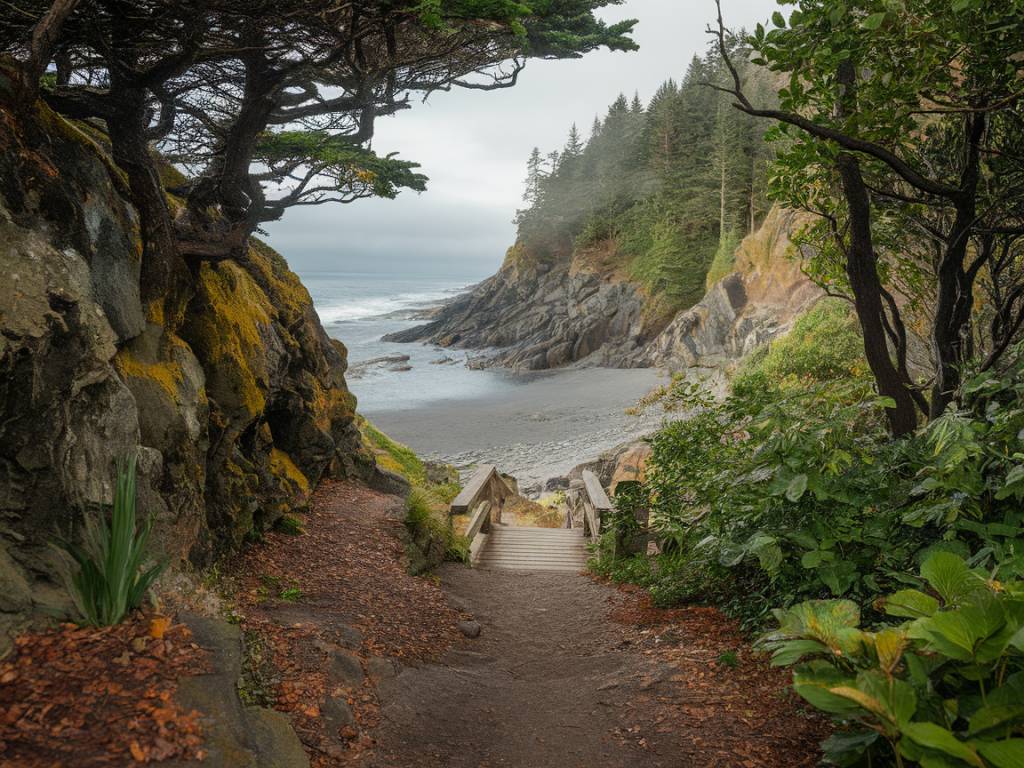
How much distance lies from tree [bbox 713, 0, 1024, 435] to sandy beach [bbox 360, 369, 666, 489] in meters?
15.0

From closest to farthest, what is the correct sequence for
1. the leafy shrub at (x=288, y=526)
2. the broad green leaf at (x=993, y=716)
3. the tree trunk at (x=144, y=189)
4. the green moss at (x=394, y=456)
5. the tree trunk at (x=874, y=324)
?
the broad green leaf at (x=993, y=716) < the tree trunk at (x=874, y=324) < the tree trunk at (x=144, y=189) < the leafy shrub at (x=288, y=526) < the green moss at (x=394, y=456)

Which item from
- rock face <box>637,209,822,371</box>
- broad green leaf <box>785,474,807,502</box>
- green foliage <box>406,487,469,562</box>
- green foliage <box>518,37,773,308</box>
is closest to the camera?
broad green leaf <box>785,474,807,502</box>

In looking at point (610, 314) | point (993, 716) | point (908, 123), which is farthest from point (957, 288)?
point (610, 314)

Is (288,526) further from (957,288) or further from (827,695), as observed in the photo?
(957,288)

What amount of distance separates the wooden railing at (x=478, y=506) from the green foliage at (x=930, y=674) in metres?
6.53

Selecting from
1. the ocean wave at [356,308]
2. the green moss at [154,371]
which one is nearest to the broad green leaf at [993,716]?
the green moss at [154,371]

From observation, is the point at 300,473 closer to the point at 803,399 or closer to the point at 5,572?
the point at 5,572

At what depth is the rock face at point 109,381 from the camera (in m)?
2.94

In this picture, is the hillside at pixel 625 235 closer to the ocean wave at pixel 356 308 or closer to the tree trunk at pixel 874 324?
the tree trunk at pixel 874 324

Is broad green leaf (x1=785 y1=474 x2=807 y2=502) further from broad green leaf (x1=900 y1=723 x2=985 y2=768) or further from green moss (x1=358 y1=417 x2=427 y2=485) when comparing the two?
green moss (x1=358 y1=417 x2=427 y2=485)

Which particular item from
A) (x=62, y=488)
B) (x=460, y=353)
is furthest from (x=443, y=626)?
(x=460, y=353)

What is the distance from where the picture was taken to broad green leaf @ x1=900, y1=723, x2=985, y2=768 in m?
1.48

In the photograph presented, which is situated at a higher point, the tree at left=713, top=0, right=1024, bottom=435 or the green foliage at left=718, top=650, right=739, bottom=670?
the tree at left=713, top=0, right=1024, bottom=435

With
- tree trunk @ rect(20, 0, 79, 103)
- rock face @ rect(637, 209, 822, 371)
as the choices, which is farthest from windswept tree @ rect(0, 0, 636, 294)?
rock face @ rect(637, 209, 822, 371)
